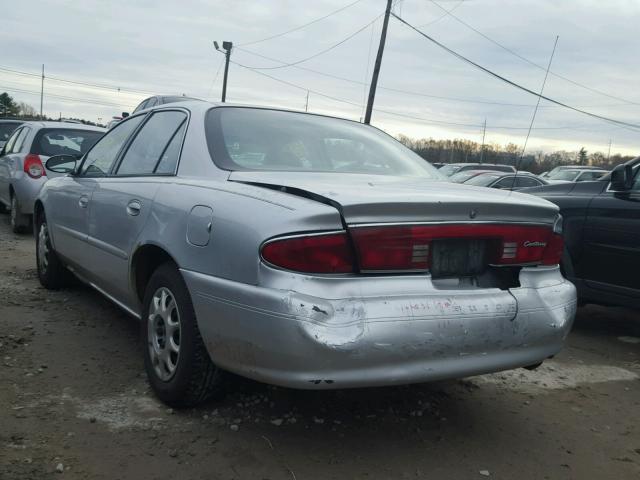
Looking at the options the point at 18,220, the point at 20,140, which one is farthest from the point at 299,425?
the point at 20,140

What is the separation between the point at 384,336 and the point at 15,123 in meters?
13.6

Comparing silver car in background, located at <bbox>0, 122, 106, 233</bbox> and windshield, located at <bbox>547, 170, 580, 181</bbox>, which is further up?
windshield, located at <bbox>547, 170, 580, 181</bbox>

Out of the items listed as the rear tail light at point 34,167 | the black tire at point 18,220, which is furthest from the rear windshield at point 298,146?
the black tire at point 18,220

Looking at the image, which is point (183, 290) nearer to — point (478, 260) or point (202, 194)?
point (202, 194)

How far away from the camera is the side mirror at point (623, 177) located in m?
4.91

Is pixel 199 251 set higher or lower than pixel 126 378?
higher

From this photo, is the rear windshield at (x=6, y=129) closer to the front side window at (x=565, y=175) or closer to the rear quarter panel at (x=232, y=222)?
the rear quarter panel at (x=232, y=222)

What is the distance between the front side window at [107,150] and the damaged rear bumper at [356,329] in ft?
6.22

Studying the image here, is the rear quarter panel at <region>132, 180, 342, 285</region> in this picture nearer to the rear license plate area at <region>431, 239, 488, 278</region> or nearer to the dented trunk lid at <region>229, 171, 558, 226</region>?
the dented trunk lid at <region>229, 171, 558, 226</region>

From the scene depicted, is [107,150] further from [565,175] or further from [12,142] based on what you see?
[565,175]

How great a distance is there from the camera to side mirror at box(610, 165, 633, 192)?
4910mm

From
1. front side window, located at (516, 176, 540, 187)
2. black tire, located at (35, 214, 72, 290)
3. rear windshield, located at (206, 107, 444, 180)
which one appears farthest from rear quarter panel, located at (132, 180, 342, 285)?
front side window, located at (516, 176, 540, 187)

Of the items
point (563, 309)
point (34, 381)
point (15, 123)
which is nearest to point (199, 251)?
point (34, 381)

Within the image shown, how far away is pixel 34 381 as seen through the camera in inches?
134
